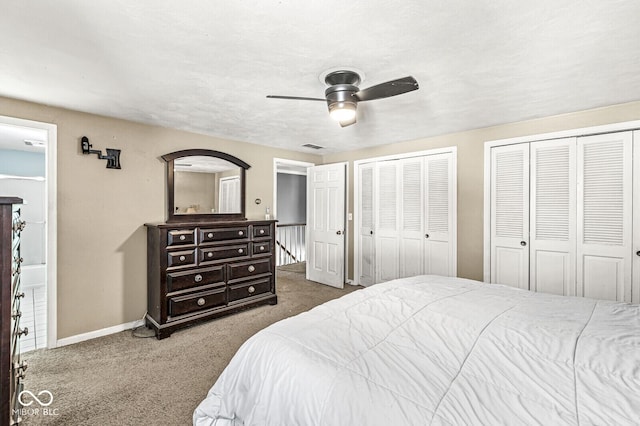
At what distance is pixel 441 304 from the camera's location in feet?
5.92

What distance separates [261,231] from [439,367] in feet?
10.2

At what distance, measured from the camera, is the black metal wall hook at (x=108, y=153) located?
9.85 feet

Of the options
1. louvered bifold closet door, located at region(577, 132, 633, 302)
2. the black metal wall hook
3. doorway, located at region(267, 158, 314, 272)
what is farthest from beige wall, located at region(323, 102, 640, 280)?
the black metal wall hook

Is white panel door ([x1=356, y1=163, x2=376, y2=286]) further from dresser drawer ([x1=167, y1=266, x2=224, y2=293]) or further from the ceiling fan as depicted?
the ceiling fan

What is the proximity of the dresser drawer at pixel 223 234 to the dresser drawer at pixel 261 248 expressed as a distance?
0.20 m

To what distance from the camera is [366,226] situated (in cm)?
485

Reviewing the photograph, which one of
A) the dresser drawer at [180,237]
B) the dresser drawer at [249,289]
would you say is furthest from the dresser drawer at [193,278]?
the dresser drawer at [180,237]

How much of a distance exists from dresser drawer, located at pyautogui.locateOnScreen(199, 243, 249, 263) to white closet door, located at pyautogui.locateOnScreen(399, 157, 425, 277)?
228 centimetres

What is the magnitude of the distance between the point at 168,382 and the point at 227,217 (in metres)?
2.21

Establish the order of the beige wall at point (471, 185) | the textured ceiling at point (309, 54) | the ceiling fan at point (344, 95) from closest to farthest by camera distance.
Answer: the textured ceiling at point (309, 54) → the ceiling fan at point (344, 95) → the beige wall at point (471, 185)

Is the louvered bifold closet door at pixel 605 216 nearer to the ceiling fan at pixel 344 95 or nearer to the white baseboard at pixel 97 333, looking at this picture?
the ceiling fan at pixel 344 95

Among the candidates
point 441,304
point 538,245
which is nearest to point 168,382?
point 441,304

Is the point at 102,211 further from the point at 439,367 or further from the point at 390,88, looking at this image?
the point at 439,367

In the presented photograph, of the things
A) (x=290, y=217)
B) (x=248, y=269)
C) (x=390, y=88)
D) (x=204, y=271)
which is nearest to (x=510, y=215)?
(x=390, y=88)
